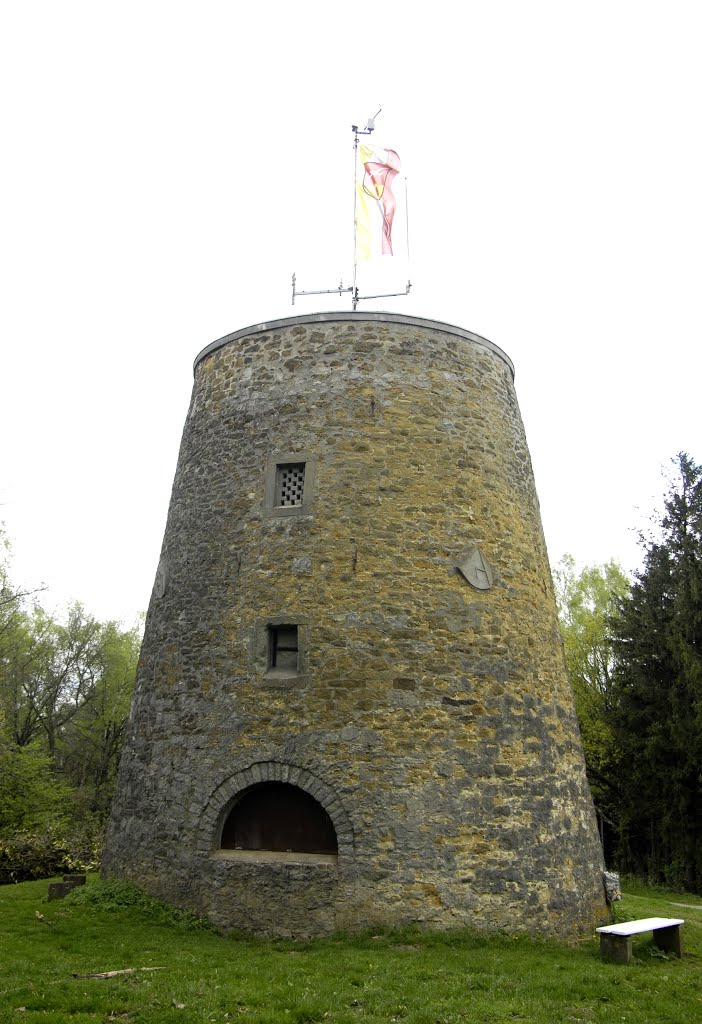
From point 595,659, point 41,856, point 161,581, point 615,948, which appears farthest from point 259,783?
point 595,659

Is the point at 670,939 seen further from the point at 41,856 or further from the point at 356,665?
the point at 41,856

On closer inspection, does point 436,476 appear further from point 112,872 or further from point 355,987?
point 112,872

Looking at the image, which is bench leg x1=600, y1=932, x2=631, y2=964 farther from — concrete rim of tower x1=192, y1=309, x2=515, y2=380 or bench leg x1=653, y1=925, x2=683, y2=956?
concrete rim of tower x1=192, y1=309, x2=515, y2=380

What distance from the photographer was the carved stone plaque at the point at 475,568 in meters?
11.1

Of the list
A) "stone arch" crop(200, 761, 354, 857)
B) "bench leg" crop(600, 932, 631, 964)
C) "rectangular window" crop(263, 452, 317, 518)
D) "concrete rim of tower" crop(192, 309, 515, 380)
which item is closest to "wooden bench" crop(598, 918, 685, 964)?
"bench leg" crop(600, 932, 631, 964)

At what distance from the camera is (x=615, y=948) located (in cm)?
915

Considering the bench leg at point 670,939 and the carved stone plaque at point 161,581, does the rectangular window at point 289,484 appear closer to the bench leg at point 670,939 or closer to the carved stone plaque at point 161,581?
the carved stone plaque at point 161,581

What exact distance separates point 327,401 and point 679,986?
327 inches

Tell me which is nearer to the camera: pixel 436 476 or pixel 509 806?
pixel 509 806

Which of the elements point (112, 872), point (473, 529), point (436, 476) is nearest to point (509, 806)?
point (473, 529)

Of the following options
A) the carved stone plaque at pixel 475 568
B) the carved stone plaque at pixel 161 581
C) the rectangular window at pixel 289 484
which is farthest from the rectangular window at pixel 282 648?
the carved stone plaque at pixel 475 568

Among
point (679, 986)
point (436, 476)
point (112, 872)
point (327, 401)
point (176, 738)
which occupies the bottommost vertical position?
point (679, 986)

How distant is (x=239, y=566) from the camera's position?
11.4 metres

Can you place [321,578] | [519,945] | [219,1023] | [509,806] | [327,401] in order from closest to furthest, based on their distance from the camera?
[219,1023] < [519,945] < [509,806] < [321,578] < [327,401]
